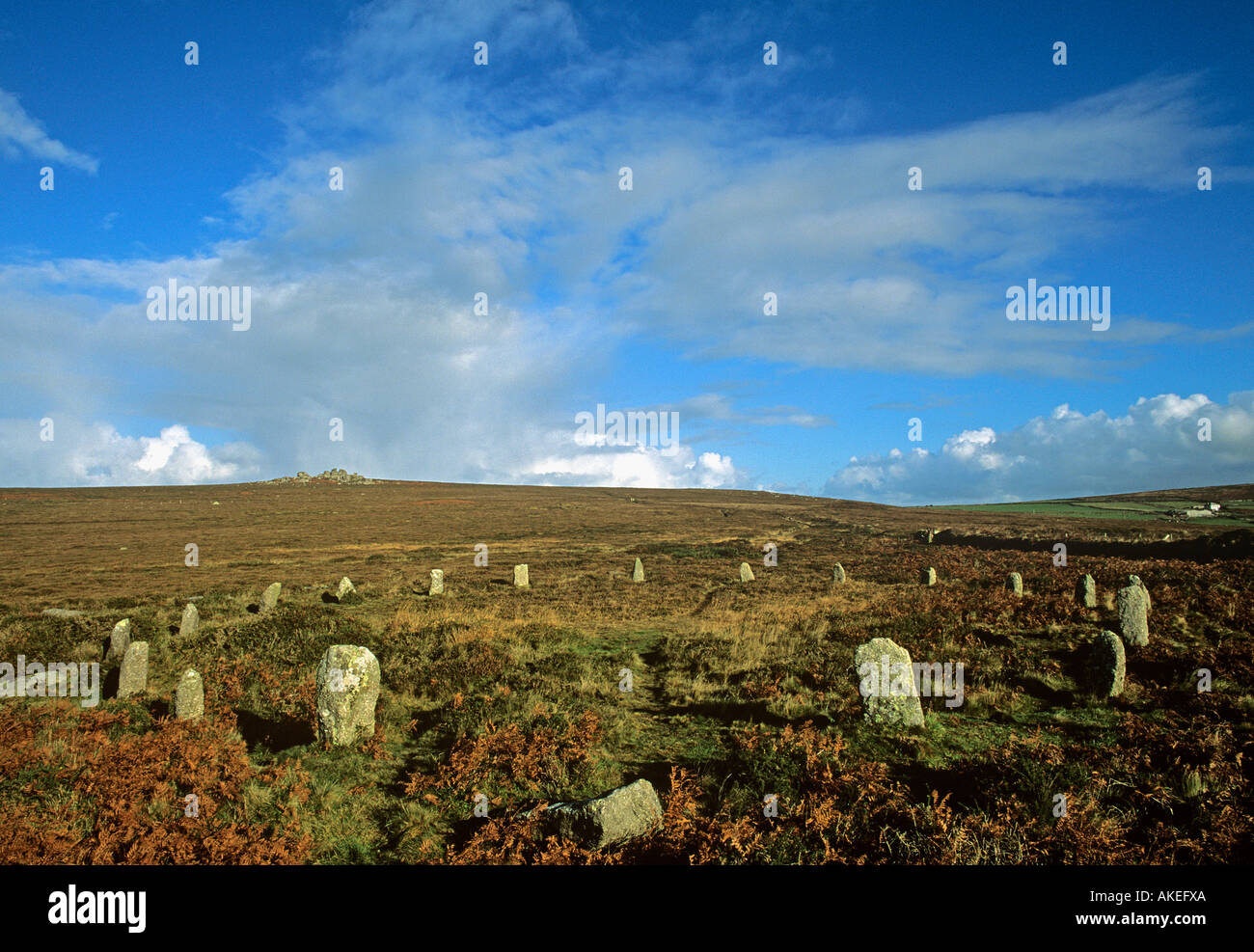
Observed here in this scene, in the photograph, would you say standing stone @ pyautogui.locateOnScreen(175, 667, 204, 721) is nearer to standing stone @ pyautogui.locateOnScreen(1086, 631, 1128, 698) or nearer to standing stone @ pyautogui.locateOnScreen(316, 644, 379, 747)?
standing stone @ pyautogui.locateOnScreen(316, 644, 379, 747)

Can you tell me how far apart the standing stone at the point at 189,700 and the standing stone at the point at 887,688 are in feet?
37.1

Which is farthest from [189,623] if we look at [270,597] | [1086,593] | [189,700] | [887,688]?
[1086,593]

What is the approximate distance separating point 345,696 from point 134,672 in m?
5.80

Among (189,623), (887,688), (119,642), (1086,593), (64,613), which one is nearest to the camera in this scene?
(887,688)

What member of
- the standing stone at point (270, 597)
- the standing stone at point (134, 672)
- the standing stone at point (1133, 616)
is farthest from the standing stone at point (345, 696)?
the standing stone at point (1133, 616)

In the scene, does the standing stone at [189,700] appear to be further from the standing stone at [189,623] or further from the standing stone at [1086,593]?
the standing stone at [1086,593]

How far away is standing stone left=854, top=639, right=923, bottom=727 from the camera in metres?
9.23

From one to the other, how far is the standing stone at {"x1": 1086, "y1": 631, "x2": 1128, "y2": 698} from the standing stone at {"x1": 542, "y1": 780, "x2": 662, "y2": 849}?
8.84 meters

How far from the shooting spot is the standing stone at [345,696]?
939 cm

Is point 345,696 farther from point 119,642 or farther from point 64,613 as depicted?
point 64,613

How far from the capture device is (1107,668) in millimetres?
10273
